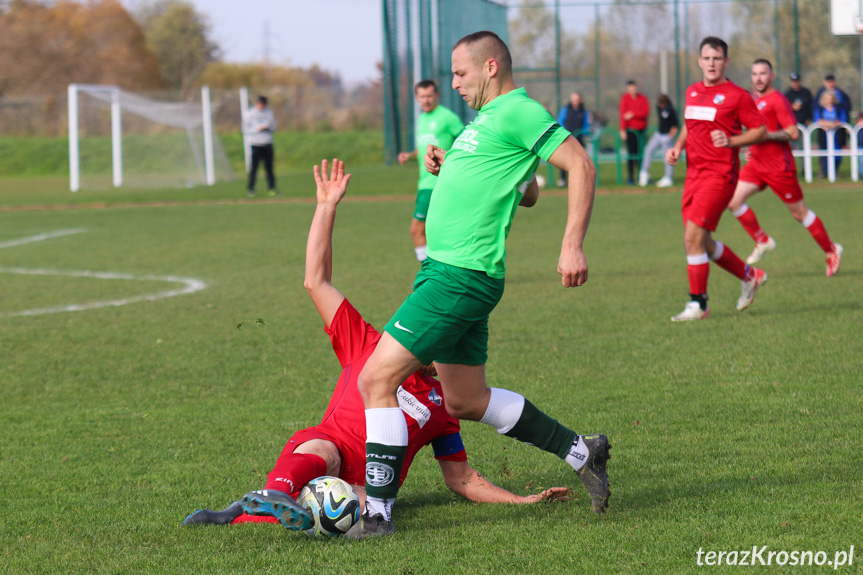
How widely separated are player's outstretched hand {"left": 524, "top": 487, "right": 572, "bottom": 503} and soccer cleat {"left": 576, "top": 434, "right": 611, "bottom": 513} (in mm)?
183

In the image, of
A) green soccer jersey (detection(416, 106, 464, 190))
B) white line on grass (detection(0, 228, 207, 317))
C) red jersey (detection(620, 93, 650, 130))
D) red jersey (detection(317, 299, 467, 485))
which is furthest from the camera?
red jersey (detection(620, 93, 650, 130))

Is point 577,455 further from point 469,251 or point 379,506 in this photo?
point 469,251

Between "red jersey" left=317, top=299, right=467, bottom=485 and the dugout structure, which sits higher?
the dugout structure

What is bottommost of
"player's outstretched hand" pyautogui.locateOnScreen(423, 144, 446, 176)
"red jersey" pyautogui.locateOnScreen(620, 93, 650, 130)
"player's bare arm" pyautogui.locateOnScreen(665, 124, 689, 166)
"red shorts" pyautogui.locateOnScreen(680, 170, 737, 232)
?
"red shorts" pyautogui.locateOnScreen(680, 170, 737, 232)

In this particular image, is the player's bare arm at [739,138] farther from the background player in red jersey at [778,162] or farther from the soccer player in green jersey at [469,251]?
the soccer player in green jersey at [469,251]

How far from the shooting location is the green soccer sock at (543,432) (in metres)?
3.83

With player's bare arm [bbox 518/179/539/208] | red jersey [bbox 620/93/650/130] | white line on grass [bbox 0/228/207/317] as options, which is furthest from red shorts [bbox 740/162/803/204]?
red jersey [bbox 620/93/650/130]

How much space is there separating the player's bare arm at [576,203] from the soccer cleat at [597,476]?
750 millimetres

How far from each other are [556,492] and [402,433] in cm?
Result: 77

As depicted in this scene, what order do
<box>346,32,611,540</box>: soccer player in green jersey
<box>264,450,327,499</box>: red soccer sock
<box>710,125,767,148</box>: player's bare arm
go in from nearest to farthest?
<box>346,32,611,540</box>: soccer player in green jersey < <box>264,450,327,499</box>: red soccer sock < <box>710,125,767,148</box>: player's bare arm

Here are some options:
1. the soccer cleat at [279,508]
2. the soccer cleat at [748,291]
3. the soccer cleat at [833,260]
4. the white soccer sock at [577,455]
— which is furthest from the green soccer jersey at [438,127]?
the soccer cleat at [279,508]

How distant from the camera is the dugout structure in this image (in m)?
28.5

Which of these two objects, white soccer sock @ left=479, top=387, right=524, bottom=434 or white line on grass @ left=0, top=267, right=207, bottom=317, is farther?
white line on grass @ left=0, top=267, right=207, bottom=317

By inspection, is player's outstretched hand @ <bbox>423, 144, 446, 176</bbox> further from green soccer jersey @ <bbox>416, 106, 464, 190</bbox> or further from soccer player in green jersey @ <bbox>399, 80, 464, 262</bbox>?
green soccer jersey @ <bbox>416, 106, 464, 190</bbox>
